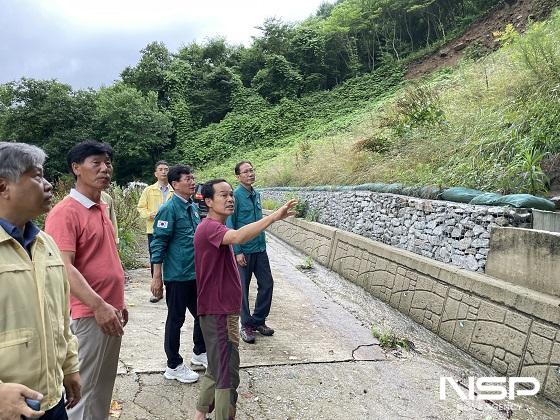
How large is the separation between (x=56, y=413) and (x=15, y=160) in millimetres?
1007

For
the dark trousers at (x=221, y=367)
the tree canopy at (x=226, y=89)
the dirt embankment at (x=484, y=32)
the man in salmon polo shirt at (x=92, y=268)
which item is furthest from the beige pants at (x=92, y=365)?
the tree canopy at (x=226, y=89)

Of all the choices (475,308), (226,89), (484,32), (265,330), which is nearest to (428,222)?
(475,308)

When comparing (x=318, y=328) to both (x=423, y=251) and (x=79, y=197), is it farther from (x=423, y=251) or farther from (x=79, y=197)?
(x=79, y=197)

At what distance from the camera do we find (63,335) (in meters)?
1.80

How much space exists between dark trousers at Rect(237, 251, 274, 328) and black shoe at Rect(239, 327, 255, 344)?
0.17ft

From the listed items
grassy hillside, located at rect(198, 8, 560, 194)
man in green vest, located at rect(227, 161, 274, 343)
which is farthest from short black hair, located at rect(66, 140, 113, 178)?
grassy hillside, located at rect(198, 8, 560, 194)

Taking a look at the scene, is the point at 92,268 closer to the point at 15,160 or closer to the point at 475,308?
the point at 15,160

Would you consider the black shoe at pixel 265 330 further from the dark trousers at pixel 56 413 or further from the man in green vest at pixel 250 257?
the dark trousers at pixel 56 413

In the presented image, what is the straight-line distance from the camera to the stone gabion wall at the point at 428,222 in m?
5.03

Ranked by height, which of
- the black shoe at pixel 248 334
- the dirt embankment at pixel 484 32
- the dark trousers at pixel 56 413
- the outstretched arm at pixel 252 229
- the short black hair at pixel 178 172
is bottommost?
the black shoe at pixel 248 334

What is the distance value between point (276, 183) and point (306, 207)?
17.3 feet

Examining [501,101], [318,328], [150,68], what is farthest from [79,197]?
[150,68]

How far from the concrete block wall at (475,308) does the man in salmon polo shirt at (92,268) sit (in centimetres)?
347

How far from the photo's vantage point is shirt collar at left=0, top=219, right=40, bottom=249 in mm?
1606
